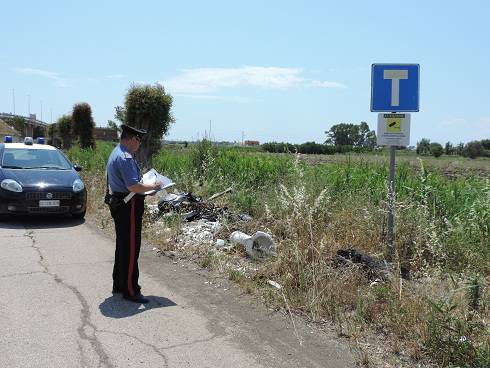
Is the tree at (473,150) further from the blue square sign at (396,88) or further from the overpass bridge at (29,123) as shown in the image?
the blue square sign at (396,88)

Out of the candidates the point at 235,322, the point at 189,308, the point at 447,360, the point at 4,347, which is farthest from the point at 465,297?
the point at 4,347

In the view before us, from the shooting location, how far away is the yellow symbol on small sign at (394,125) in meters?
Result: 6.43

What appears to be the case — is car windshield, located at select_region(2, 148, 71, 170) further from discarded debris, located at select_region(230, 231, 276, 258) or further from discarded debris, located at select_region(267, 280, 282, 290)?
discarded debris, located at select_region(267, 280, 282, 290)

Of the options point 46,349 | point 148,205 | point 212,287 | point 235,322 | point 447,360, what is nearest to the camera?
point 447,360

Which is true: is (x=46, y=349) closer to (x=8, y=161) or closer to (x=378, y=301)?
(x=378, y=301)

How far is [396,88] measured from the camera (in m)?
6.38

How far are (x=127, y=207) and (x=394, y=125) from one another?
3.52m

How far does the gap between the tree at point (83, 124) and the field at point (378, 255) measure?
20198 millimetres

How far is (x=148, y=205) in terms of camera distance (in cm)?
1061

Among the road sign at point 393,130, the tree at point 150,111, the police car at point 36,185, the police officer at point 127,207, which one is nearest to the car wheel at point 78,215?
the police car at point 36,185

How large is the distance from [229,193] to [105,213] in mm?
2799

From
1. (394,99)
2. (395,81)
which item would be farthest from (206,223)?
(395,81)

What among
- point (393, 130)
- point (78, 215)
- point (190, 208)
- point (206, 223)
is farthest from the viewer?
point (78, 215)

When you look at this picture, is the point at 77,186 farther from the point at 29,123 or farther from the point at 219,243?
the point at 29,123
